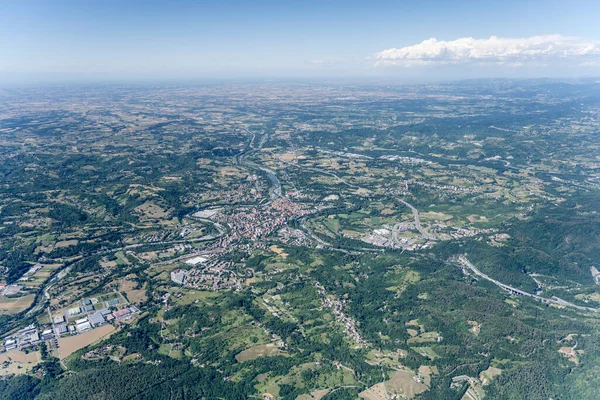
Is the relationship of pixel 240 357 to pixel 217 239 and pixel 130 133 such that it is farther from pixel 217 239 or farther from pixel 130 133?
pixel 130 133

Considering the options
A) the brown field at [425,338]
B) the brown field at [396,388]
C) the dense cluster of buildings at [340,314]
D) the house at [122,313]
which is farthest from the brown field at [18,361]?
the brown field at [425,338]

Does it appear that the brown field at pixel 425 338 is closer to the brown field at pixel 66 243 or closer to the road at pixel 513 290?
the road at pixel 513 290

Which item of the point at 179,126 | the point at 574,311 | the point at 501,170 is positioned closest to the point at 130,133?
the point at 179,126

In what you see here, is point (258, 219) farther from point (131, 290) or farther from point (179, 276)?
point (131, 290)

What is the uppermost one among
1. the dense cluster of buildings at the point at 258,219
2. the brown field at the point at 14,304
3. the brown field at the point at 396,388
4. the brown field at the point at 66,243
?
the brown field at the point at 66,243

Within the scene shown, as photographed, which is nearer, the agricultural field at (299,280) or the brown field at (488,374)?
the brown field at (488,374)

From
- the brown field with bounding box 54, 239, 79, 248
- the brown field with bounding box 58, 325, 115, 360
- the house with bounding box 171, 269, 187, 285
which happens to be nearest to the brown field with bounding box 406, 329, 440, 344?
the house with bounding box 171, 269, 187, 285

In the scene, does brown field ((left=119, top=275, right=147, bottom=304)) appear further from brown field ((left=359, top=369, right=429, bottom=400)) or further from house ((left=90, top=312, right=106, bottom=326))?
→ brown field ((left=359, top=369, right=429, bottom=400))
